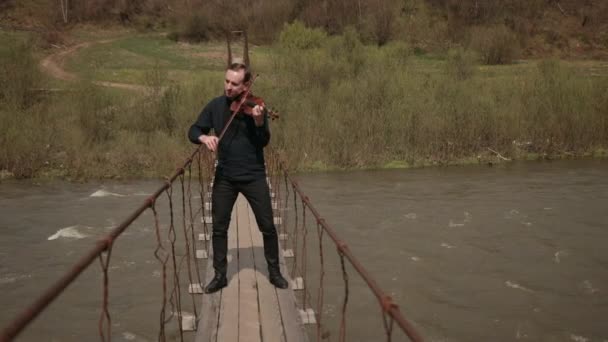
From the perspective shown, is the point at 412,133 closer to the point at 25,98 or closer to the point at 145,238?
the point at 145,238

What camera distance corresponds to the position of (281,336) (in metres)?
3.44

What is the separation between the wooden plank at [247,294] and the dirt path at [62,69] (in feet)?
53.4

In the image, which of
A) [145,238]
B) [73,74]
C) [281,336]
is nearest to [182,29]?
[73,74]

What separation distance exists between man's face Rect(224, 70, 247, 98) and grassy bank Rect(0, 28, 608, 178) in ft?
45.1

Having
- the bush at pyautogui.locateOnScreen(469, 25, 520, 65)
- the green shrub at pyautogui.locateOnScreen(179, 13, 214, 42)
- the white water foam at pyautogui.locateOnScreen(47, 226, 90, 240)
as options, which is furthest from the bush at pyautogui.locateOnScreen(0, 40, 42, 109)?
the bush at pyautogui.locateOnScreen(469, 25, 520, 65)

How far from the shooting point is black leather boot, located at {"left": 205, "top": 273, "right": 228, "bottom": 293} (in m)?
3.96

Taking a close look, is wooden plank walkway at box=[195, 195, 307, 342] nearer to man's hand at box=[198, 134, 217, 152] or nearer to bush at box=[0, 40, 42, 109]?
man's hand at box=[198, 134, 217, 152]

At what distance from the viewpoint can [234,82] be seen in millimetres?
3609

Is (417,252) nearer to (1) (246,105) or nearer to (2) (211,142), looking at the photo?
(1) (246,105)

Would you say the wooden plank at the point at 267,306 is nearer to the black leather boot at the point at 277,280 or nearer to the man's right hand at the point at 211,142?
the black leather boot at the point at 277,280

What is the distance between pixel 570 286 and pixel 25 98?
55.2ft

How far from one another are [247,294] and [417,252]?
284 inches

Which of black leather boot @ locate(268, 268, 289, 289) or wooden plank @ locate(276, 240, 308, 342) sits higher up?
black leather boot @ locate(268, 268, 289, 289)

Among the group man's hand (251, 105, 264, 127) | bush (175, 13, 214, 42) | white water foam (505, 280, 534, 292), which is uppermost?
bush (175, 13, 214, 42)
